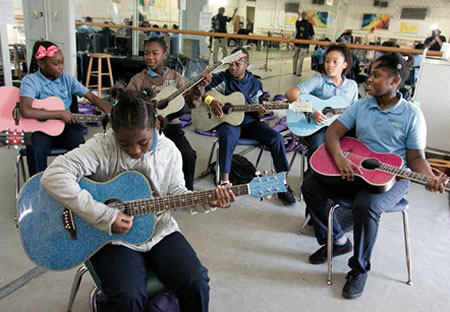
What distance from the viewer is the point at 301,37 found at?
6.48 metres

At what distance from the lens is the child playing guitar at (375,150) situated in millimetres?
1946

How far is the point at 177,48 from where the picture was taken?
6.32 meters

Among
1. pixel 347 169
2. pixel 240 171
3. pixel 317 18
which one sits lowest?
pixel 240 171

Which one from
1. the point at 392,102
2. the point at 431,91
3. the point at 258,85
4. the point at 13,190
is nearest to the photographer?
the point at 392,102

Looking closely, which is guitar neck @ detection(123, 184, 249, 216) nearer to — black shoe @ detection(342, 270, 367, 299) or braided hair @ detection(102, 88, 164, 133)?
braided hair @ detection(102, 88, 164, 133)

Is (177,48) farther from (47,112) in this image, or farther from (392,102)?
(392,102)

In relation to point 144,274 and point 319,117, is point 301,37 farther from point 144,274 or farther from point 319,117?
point 144,274

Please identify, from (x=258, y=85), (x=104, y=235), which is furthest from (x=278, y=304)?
(x=258, y=85)

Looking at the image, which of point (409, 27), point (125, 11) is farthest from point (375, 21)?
point (125, 11)

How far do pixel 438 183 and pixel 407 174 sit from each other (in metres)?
0.15

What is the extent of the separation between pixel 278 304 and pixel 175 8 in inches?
242

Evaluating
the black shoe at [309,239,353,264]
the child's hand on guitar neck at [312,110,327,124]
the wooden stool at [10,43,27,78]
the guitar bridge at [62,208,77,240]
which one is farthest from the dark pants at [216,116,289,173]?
the wooden stool at [10,43,27,78]

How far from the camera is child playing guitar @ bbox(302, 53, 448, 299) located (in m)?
1.95

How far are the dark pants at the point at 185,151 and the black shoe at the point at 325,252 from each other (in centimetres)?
110
